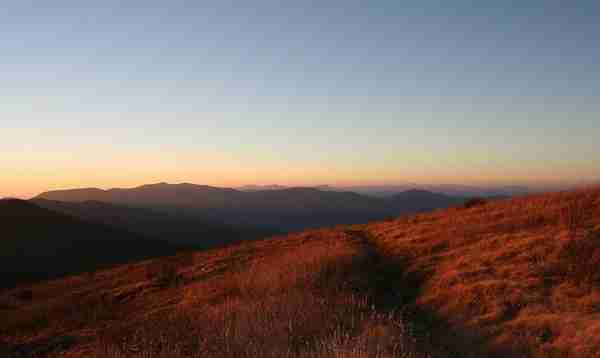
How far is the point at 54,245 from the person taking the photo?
49.2 m

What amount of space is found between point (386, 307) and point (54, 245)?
51587 mm

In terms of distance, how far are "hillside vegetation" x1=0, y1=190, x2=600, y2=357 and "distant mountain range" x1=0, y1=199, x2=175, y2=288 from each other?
3065 cm

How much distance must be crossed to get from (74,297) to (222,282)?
8000 millimetres

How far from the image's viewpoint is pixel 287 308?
6.42 m

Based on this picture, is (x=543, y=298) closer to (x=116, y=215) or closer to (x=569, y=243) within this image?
(x=569, y=243)

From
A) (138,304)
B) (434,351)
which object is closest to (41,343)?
(138,304)

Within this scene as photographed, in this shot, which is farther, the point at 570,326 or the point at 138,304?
the point at 138,304

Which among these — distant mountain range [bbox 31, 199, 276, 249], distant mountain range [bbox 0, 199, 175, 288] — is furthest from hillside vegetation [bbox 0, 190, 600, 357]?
distant mountain range [bbox 31, 199, 276, 249]

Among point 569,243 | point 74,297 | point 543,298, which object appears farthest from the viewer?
point 74,297

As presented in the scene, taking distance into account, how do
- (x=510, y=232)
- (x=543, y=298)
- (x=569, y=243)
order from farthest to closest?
(x=510, y=232) < (x=569, y=243) < (x=543, y=298)

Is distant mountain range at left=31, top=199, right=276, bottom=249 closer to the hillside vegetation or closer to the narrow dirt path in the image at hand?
the hillside vegetation

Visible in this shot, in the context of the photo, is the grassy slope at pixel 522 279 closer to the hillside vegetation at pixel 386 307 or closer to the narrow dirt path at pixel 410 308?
the hillside vegetation at pixel 386 307

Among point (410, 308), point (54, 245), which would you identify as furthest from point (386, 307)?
point (54, 245)

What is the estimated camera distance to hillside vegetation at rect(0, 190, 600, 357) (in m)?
5.48
